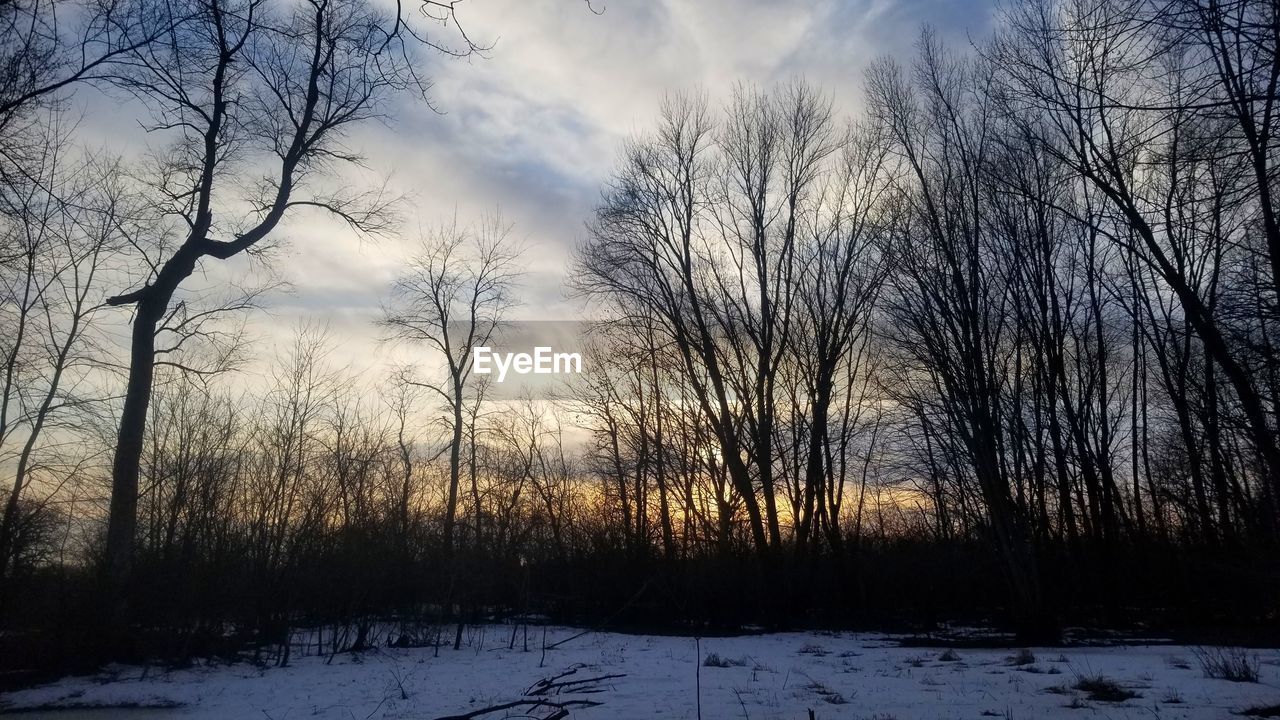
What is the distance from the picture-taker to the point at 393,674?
35.6 ft

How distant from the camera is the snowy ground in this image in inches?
294

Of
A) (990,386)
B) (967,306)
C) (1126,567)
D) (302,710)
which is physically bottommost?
(302,710)

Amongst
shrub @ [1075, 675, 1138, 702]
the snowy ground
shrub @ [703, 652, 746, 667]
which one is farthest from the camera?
shrub @ [703, 652, 746, 667]

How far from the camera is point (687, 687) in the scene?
9258 mm

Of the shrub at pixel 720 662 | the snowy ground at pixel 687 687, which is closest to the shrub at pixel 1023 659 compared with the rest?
the snowy ground at pixel 687 687

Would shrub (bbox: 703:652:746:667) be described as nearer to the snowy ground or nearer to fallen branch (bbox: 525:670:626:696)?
the snowy ground

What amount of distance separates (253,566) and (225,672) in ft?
6.58

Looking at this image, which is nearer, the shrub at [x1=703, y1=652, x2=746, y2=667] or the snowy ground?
the snowy ground

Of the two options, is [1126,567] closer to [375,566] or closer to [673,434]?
[673,434]

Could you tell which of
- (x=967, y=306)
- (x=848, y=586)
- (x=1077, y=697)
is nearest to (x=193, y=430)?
(x=848, y=586)

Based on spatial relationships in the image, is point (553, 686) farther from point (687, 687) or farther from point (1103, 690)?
point (1103, 690)

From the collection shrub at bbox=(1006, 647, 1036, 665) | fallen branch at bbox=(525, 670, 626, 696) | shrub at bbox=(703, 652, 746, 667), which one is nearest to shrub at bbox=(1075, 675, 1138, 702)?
shrub at bbox=(1006, 647, 1036, 665)

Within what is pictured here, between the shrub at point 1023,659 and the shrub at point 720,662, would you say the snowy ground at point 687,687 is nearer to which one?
the shrub at point 720,662

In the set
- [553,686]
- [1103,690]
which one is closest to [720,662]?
[553,686]
